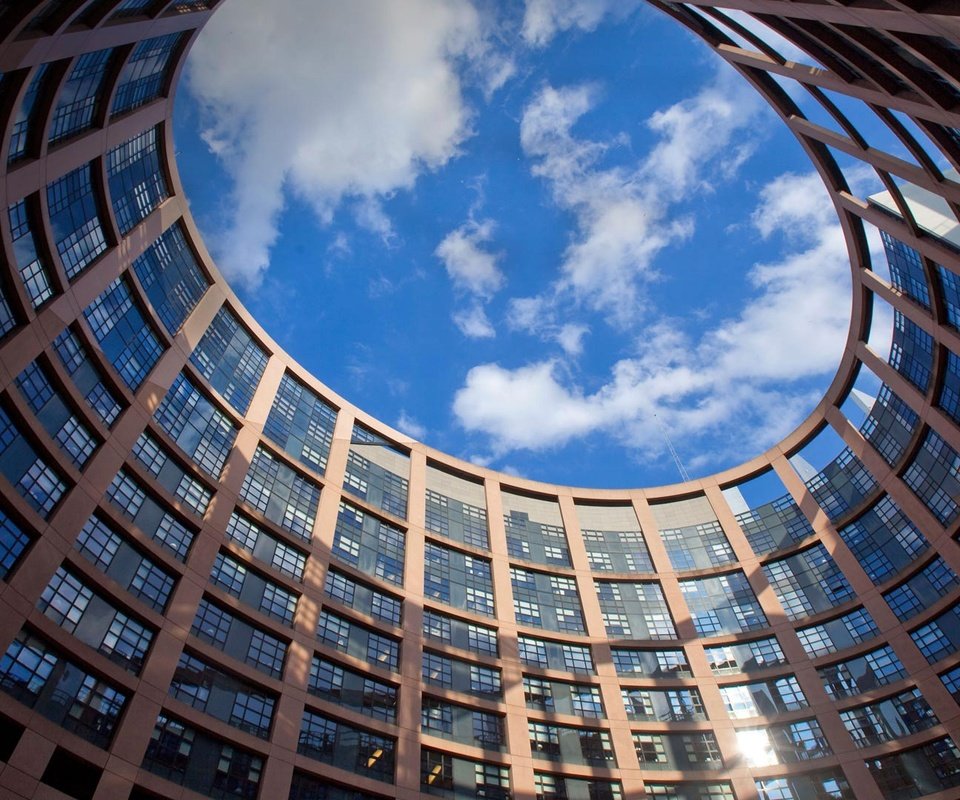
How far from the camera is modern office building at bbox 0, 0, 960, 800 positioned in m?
28.5

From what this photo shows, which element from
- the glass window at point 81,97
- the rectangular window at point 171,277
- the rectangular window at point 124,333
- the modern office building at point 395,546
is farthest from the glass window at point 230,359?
the glass window at point 81,97

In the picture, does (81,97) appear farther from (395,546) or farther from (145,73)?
(395,546)

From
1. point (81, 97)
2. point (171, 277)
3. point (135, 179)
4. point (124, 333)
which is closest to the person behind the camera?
point (81, 97)

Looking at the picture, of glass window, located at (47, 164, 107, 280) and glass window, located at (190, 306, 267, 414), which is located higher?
glass window, located at (190, 306, 267, 414)

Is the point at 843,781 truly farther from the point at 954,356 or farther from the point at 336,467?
the point at 336,467

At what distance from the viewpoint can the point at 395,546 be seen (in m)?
47.9

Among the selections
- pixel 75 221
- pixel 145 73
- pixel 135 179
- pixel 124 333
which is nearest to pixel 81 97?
pixel 75 221

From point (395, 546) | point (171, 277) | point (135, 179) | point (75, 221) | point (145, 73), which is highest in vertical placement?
point (145, 73)

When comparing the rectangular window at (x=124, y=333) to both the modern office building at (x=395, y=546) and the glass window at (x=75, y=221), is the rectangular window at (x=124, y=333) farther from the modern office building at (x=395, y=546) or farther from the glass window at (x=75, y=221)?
the glass window at (x=75, y=221)

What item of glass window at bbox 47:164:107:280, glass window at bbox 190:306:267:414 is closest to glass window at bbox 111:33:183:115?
glass window at bbox 47:164:107:280

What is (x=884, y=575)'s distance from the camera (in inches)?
1817

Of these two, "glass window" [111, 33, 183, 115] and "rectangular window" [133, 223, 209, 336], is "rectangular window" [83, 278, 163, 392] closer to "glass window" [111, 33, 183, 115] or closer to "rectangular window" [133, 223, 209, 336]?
"rectangular window" [133, 223, 209, 336]

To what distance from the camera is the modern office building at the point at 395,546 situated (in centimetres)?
2853

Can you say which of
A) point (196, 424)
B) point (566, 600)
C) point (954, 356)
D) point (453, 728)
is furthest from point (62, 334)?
point (954, 356)
